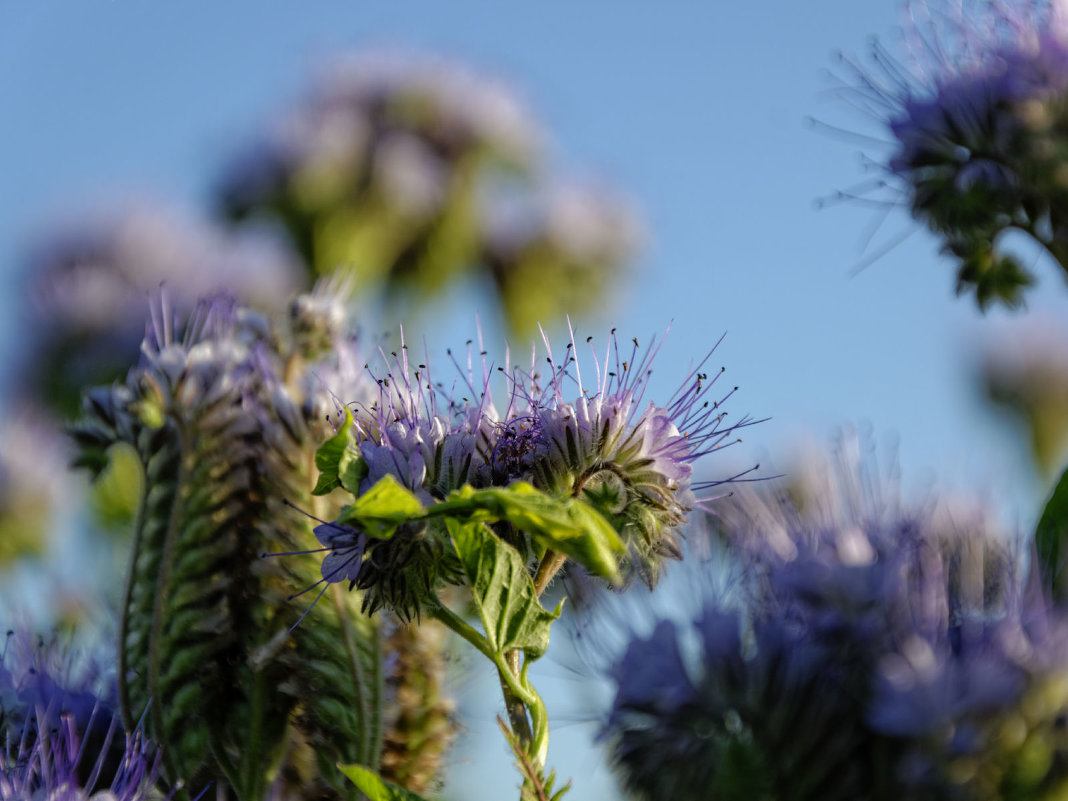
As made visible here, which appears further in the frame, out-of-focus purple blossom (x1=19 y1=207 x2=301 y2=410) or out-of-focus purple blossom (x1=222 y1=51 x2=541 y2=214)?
out-of-focus purple blossom (x1=222 y1=51 x2=541 y2=214)

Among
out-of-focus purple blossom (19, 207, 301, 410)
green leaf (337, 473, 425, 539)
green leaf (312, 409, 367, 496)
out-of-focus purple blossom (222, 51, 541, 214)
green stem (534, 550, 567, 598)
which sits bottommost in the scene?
green leaf (337, 473, 425, 539)

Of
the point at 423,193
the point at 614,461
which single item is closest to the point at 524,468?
the point at 614,461

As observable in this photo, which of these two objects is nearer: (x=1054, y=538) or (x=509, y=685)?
(x=509, y=685)

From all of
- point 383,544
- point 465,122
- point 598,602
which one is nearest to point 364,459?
point 383,544

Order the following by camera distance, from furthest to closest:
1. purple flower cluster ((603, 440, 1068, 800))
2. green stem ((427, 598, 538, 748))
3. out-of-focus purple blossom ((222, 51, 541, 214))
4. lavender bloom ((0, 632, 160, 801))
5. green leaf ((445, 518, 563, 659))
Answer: out-of-focus purple blossom ((222, 51, 541, 214)), lavender bloom ((0, 632, 160, 801)), green stem ((427, 598, 538, 748)), green leaf ((445, 518, 563, 659)), purple flower cluster ((603, 440, 1068, 800))

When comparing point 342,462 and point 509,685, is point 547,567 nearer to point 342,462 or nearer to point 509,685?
point 509,685

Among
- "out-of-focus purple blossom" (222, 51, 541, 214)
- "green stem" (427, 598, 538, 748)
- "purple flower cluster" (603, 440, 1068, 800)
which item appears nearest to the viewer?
"purple flower cluster" (603, 440, 1068, 800)

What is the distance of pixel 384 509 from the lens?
1.38 metres

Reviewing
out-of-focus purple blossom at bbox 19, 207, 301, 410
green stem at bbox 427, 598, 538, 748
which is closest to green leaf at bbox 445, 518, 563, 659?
green stem at bbox 427, 598, 538, 748

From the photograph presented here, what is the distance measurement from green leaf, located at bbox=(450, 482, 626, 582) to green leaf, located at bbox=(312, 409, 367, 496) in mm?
201

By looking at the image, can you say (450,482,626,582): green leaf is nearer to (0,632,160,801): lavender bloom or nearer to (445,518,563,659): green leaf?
→ (445,518,563,659): green leaf

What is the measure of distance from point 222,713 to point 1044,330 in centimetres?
523

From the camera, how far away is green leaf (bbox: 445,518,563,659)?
1459 millimetres

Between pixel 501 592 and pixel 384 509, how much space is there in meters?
0.20
